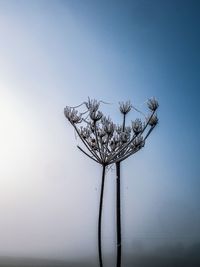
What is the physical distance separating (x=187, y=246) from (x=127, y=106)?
14728 mm

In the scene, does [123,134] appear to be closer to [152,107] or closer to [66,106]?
[152,107]

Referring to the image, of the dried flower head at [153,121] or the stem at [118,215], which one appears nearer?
the stem at [118,215]

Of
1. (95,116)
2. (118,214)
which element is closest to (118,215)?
(118,214)

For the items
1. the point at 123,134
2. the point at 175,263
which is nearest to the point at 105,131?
the point at 123,134

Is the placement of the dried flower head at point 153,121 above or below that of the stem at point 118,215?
above

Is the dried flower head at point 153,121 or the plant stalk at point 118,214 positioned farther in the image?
the dried flower head at point 153,121

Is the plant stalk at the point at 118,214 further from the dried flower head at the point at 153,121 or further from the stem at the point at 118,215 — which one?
the dried flower head at the point at 153,121

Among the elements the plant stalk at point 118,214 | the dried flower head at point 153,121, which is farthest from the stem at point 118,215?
the dried flower head at point 153,121

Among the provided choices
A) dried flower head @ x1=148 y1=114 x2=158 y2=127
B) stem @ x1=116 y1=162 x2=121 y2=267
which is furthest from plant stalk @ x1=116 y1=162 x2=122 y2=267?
dried flower head @ x1=148 y1=114 x2=158 y2=127

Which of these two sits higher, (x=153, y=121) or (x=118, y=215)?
(x=153, y=121)

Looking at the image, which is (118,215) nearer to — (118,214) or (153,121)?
(118,214)

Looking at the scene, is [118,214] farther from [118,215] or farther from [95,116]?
[95,116]

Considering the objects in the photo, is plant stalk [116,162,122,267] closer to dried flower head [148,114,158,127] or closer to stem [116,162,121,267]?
stem [116,162,121,267]

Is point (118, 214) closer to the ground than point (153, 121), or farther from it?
closer to the ground
